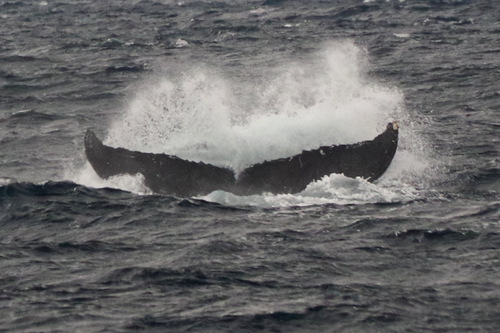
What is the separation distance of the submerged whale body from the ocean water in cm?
20

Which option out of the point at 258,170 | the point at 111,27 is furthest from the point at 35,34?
the point at 258,170

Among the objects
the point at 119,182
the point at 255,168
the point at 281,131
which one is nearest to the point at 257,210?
the point at 255,168

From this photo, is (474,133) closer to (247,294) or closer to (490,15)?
(247,294)

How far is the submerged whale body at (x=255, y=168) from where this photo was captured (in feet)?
55.9

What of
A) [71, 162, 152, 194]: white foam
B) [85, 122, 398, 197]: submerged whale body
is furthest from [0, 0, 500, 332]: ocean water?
[85, 122, 398, 197]: submerged whale body

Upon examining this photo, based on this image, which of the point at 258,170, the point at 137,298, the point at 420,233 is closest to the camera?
the point at 137,298

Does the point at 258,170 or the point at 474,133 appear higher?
the point at 258,170

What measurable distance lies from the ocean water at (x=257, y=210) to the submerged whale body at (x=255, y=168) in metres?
0.20

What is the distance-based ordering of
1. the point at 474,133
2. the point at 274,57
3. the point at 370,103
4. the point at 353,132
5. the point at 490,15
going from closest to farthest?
the point at 353,132
the point at 370,103
the point at 474,133
the point at 274,57
the point at 490,15

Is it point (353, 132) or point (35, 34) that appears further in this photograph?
point (35, 34)

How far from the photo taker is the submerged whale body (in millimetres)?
17031

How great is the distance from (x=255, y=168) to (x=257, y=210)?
726 mm

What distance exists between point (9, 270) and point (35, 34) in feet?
122

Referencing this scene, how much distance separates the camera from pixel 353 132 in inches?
791
